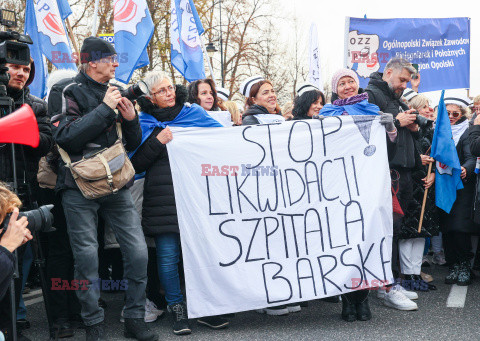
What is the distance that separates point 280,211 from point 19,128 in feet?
6.78

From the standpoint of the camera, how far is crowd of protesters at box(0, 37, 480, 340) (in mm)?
3590

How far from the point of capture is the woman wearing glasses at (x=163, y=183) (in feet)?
13.1

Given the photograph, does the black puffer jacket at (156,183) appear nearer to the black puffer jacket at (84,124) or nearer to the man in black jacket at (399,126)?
the black puffer jacket at (84,124)

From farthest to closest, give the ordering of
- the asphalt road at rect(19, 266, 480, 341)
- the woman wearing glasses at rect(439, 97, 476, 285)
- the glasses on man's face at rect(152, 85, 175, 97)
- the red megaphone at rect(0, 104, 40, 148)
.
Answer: the woman wearing glasses at rect(439, 97, 476, 285) → the glasses on man's face at rect(152, 85, 175, 97) → the asphalt road at rect(19, 266, 480, 341) → the red megaphone at rect(0, 104, 40, 148)

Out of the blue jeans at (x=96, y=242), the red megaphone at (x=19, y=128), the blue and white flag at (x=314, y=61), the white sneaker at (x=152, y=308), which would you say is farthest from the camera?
the blue and white flag at (x=314, y=61)

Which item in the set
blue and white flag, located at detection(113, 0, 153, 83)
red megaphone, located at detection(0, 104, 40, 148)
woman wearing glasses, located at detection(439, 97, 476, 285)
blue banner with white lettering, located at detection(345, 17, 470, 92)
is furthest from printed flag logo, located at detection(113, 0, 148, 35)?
red megaphone, located at detection(0, 104, 40, 148)

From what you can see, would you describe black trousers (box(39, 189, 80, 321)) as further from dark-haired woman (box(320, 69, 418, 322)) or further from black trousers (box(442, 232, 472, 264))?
black trousers (box(442, 232, 472, 264))

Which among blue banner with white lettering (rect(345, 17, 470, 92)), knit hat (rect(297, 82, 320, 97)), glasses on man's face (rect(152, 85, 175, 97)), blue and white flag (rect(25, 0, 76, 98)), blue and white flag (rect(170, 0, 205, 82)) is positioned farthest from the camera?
blue and white flag (rect(170, 0, 205, 82))

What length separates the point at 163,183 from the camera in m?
4.08

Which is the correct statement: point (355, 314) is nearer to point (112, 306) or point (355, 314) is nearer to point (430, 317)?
point (430, 317)

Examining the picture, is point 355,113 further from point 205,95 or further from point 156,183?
point 156,183

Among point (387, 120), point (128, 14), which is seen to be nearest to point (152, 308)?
point (387, 120)

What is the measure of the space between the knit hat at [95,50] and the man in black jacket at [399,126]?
223 cm

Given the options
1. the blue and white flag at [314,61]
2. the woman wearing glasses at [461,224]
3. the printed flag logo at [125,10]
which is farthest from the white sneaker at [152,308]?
the blue and white flag at [314,61]
